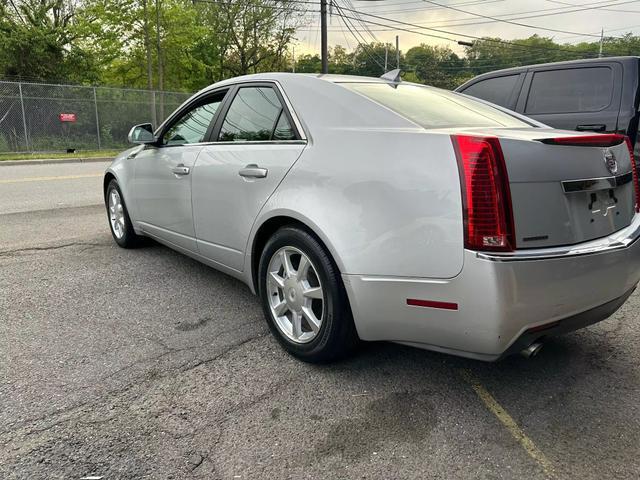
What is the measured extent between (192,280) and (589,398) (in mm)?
3032

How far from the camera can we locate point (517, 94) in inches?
249

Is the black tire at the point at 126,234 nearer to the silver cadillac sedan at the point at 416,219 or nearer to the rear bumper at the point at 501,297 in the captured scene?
the silver cadillac sedan at the point at 416,219

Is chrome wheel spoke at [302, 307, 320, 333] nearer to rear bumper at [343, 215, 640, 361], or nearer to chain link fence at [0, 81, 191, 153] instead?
rear bumper at [343, 215, 640, 361]

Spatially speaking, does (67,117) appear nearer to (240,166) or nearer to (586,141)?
(240,166)

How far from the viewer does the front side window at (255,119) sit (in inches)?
122

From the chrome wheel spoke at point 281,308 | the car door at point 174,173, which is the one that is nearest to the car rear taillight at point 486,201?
the chrome wheel spoke at point 281,308

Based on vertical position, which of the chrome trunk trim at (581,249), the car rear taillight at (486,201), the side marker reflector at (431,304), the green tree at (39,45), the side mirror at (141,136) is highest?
the green tree at (39,45)

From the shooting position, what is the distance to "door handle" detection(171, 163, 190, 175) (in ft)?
12.5

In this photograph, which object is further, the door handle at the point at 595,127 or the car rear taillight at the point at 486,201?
the door handle at the point at 595,127

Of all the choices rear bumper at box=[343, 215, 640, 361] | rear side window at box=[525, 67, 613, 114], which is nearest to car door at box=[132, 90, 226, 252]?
rear bumper at box=[343, 215, 640, 361]

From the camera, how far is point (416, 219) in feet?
7.30

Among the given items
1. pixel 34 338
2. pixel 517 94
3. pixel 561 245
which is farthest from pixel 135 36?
pixel 561 245

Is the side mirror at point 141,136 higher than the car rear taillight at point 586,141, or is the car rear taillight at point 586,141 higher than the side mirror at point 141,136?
the side mirror at point 141,136

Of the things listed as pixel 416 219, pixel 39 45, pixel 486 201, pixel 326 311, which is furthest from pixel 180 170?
pixel 39 45
